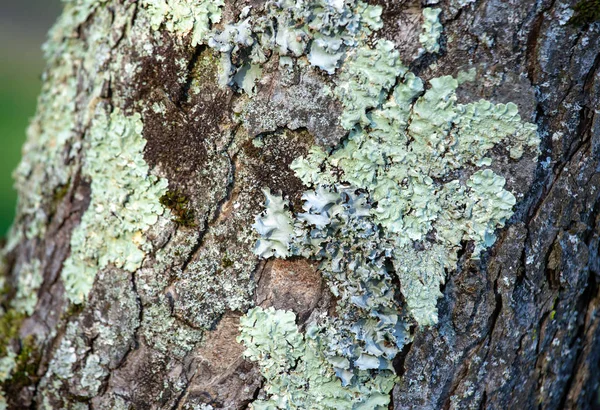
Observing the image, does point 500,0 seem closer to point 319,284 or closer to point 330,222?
point 330,222

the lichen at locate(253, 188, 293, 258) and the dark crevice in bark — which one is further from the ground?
the dark crevice in bark

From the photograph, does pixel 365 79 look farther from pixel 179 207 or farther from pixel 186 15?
pixel 179 207

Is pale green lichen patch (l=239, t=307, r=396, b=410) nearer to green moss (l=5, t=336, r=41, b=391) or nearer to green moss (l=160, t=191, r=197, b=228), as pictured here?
green moss (l=160, t=191, r=197, b=228)

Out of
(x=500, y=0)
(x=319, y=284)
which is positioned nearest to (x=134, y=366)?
(x=319, y=284)

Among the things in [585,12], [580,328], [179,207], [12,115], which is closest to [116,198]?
[179,207]

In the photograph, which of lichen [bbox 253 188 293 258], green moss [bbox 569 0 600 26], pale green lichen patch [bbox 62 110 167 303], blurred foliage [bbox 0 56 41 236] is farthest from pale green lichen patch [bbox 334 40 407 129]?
blurred foliage [bbox 0 56 41 236]

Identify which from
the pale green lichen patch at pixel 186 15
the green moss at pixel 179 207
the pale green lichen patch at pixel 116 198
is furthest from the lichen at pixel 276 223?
the pale green lichen patch at pixel 186 15
